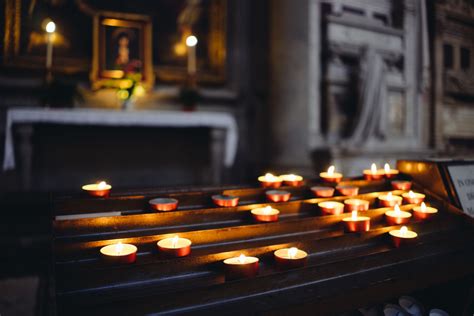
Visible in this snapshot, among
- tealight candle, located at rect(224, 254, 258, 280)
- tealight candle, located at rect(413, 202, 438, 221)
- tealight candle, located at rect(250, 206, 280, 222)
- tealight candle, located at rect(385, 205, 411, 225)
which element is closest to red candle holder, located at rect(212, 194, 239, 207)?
tealight candle, located at rect(250, 206, 280, 222)

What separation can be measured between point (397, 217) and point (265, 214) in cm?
55

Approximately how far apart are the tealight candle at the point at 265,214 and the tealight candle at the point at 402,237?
0.44m

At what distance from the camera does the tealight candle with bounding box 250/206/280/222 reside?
4.44 ft

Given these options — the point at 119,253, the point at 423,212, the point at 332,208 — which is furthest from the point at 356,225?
the point at 119,253

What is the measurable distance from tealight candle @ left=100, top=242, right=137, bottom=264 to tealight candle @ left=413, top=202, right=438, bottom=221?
1157 millimetres

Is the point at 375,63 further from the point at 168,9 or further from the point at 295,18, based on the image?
the point at 168,9

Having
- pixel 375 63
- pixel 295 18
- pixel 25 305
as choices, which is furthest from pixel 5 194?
pixel 375 63

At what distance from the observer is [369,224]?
4.69 feet

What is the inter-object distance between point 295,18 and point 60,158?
3371 mm

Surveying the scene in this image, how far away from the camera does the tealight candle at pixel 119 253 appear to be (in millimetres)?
1027

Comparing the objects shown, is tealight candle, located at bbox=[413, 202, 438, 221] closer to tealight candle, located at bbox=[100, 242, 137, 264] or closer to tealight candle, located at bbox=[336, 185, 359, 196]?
tealight candle, located at bbox=[336, 185, 359, 196]

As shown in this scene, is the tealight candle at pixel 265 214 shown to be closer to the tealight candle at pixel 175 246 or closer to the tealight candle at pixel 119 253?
the tealight candle at pixel 175 246

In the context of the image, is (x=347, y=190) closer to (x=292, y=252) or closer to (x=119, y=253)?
(x=292, y=252)

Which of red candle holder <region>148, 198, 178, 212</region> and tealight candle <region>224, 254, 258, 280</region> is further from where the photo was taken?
red candle holder <region>148, 198, 178, 212</region>
